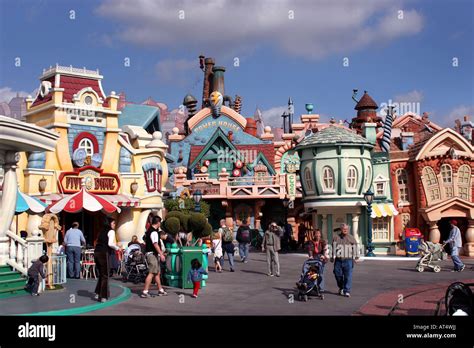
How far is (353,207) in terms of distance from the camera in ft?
80.3

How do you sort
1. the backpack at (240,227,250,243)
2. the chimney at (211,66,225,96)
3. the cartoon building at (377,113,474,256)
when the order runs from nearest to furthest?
the backpack at (240,227,250,243)
the cartoon building at (377,113,474,256)
the chimney at (211,66,225,96)

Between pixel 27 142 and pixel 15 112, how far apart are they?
42907 mm

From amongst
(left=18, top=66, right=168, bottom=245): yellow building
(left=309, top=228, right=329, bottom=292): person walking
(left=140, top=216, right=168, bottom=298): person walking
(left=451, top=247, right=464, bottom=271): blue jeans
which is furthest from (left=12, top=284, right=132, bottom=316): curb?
(left=18, top=66, right=168, bottom=245): yellow building

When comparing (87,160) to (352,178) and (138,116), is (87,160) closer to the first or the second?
(138,116)

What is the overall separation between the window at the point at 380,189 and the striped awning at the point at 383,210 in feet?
2.02

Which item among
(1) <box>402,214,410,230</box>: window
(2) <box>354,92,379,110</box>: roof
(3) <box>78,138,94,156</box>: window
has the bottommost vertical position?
(1) <box>402,214,410,230</box>: window

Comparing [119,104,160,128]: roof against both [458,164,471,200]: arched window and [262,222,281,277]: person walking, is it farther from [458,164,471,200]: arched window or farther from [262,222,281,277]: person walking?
[262,222,281,277]: person walking

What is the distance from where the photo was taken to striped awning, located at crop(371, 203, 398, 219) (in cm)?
2608

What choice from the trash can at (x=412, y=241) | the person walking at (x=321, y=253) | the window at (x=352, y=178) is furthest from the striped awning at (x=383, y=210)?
the person walking at (x=321, y=253)

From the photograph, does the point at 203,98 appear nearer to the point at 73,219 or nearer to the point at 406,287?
the point at 73,219

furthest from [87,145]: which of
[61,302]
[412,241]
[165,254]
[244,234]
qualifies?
[61,302]

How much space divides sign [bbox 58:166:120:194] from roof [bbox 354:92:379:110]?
20574 mm

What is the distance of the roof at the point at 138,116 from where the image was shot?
3275 cm

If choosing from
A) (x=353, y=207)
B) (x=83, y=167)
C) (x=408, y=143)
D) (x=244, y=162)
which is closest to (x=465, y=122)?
(x=408, y=143)
